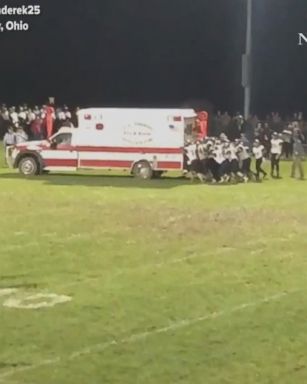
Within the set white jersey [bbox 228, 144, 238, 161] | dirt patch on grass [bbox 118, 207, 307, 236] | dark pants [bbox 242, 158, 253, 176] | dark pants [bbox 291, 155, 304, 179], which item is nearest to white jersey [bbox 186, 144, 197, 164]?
white jersey [bbox 228, 144, 238, 161]

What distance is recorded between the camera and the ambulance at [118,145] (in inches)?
1183

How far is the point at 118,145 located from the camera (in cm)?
3030

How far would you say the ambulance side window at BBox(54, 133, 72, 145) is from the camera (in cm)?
3070

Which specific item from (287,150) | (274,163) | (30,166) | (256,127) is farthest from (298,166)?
(30,166)

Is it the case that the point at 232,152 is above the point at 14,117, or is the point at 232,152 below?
below

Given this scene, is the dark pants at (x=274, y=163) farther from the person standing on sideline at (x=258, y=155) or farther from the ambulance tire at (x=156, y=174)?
the ambulance tire at (x=156, y=174)

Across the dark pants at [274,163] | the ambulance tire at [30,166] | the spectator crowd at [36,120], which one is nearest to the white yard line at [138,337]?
the dark pants at [274,163]

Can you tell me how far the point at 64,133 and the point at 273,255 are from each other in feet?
50.4

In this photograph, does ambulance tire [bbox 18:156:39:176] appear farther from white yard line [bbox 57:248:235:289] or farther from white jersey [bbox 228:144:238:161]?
white yard line [bbox 57:248:235:289]

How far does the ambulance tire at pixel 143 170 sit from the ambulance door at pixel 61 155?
Result: 5.23ft

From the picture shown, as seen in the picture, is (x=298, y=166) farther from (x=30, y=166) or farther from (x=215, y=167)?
(x=30, y=166)

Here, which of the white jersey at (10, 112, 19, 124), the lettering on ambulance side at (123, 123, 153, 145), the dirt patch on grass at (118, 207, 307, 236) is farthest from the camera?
the white jersey at (10, 112, 19, 124)

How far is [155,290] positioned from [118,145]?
17.2m

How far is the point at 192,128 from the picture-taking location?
31.2m
